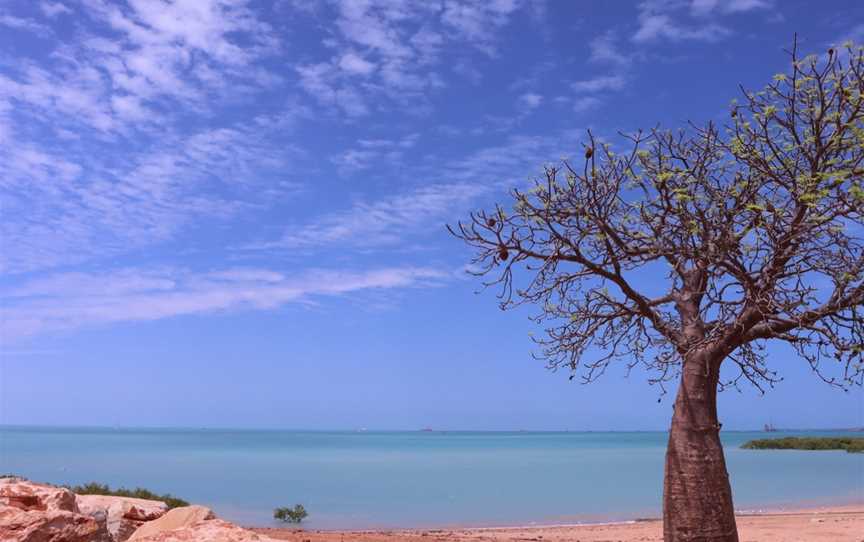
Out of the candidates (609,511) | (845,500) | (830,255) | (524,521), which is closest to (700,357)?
(830,255)

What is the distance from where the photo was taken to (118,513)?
7328mm

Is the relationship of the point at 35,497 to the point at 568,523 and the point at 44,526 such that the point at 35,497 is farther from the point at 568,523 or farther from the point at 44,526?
the point at 568,523

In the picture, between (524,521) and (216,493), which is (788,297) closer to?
(524,521)

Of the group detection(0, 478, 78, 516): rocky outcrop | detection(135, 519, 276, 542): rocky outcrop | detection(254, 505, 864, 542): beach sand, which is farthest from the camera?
detection(254, 505, 864, 542): beach sand

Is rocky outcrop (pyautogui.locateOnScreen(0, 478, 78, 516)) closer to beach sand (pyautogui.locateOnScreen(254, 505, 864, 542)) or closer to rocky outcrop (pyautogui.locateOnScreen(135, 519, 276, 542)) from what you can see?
rocky outcrop (pyautogui.locateOnScreen(135, 519, 276, 542))

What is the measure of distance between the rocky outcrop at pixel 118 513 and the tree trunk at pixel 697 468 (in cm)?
571

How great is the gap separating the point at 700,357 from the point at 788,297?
3.77ft

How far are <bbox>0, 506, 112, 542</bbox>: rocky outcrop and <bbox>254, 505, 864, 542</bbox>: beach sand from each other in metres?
5.83

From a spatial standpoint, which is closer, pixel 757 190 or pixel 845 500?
pixel 757 190

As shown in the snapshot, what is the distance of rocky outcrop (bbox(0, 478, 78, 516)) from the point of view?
6.29m

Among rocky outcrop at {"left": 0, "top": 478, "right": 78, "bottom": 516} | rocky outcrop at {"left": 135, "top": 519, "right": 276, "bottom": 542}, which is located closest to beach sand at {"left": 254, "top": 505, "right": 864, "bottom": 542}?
rocky outcrop at {"left": 0, "top": 478, "right": 78, "bottom": 516}

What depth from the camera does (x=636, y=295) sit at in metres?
8.84

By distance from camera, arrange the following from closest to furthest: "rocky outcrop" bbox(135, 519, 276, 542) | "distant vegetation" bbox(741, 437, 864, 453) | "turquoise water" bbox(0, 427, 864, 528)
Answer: "rocky outcrop" bbox(135, 519, 276, 542), "turquoise water" bbox(0, 427, 864, 528), "distant vegetation" bbox(741, 437, 864, 453)

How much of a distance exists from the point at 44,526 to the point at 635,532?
1453 cm
